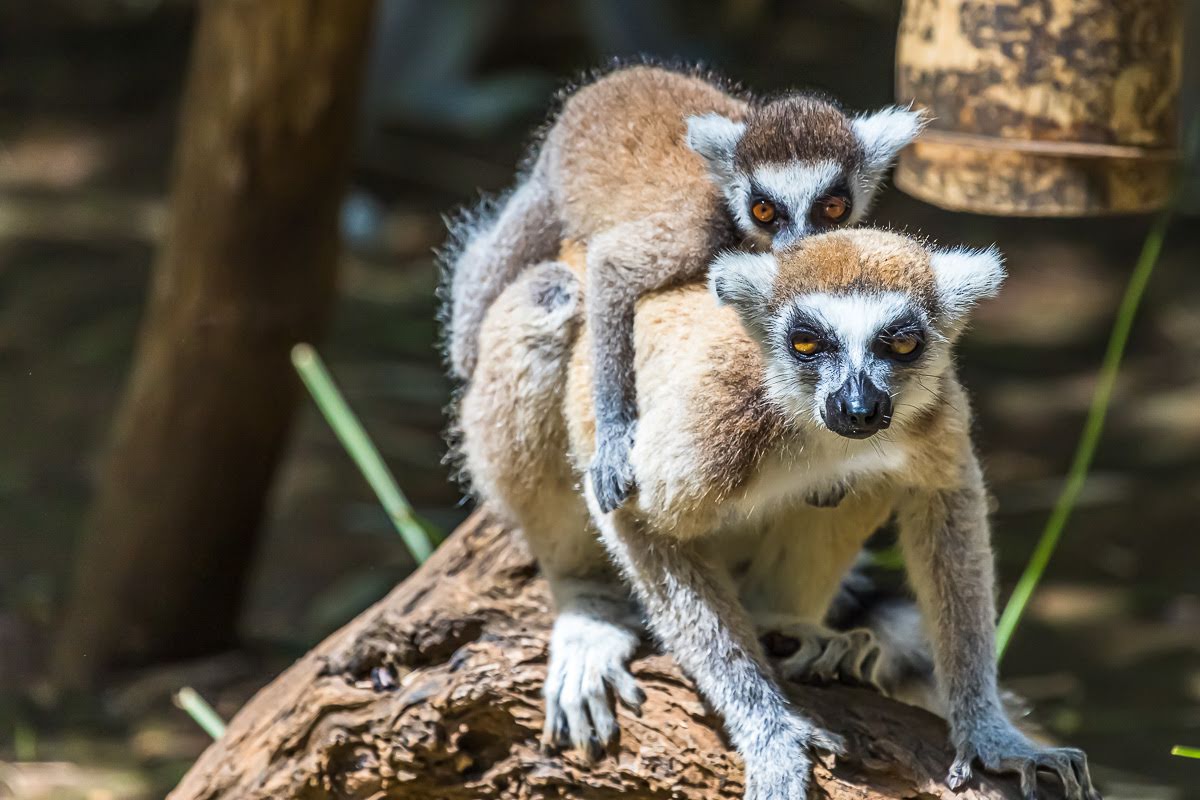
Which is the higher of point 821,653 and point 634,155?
point 634,155

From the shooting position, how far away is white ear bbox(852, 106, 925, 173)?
3967 mm

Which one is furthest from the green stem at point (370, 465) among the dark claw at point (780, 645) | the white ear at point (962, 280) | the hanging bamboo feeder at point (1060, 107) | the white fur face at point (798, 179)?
the white ear at point (962, 280)

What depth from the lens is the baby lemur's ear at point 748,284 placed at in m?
3.43

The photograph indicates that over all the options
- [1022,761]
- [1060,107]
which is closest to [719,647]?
[1022,761]

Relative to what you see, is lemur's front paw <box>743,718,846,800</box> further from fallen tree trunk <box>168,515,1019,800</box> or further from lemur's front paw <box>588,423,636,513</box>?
lemur's front paw <box>588,423,636,513</box>

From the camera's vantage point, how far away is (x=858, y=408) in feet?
10.1

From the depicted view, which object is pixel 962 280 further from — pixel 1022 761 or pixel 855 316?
pixel 1022 761

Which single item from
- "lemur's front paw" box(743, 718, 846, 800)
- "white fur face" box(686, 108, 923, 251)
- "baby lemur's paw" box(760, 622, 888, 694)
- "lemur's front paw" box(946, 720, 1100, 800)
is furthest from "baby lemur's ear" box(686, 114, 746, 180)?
"lemur's front paw" box(946, 720, 1100, 800)

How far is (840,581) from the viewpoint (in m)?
4.19

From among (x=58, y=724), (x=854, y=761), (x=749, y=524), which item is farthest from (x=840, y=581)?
(x=58, y=724)

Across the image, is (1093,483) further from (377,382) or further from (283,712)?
(283,712)

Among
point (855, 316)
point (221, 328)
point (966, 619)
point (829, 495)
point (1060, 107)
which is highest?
point (1060, 107)

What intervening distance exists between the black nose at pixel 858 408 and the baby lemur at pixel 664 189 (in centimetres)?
69

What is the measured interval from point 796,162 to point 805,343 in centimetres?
70
